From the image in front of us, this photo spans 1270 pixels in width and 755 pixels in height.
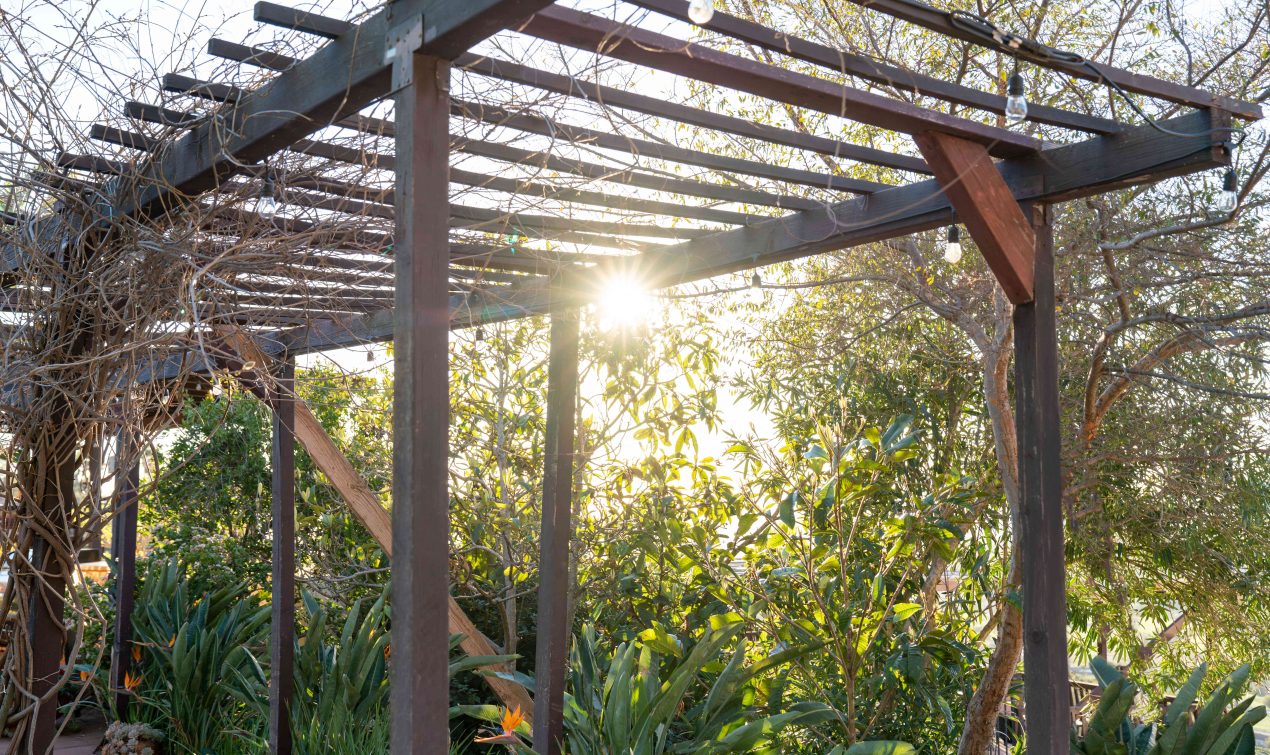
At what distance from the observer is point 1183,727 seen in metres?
3.28

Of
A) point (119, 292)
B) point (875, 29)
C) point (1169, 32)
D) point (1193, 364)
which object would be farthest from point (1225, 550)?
point (119, 292)

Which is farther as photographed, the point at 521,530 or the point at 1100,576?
the point at 1100,576

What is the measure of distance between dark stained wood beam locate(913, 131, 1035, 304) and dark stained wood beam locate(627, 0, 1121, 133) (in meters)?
0.16

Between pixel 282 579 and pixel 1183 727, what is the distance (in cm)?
359

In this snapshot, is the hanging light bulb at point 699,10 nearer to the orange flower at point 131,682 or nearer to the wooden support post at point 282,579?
the wooden support post at point 282,579

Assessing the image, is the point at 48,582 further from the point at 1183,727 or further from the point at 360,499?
the point at 1183,727

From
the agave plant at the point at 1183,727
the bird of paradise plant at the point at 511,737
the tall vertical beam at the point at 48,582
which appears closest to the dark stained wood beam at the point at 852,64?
the agave plant at the point at 1183,727

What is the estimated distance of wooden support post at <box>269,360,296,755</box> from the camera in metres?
4.41

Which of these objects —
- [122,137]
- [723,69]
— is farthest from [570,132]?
[122,137]

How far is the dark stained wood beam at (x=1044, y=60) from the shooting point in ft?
6.31

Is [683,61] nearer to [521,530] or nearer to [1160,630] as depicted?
[521,530]

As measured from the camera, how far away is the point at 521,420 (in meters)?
5.36

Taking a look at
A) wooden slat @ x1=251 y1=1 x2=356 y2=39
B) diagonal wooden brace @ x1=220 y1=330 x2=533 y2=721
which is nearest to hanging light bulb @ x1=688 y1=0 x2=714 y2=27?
wooden slat @ x1=251 y1=1 x2=356 y2=39

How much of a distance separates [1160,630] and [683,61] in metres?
6.26
